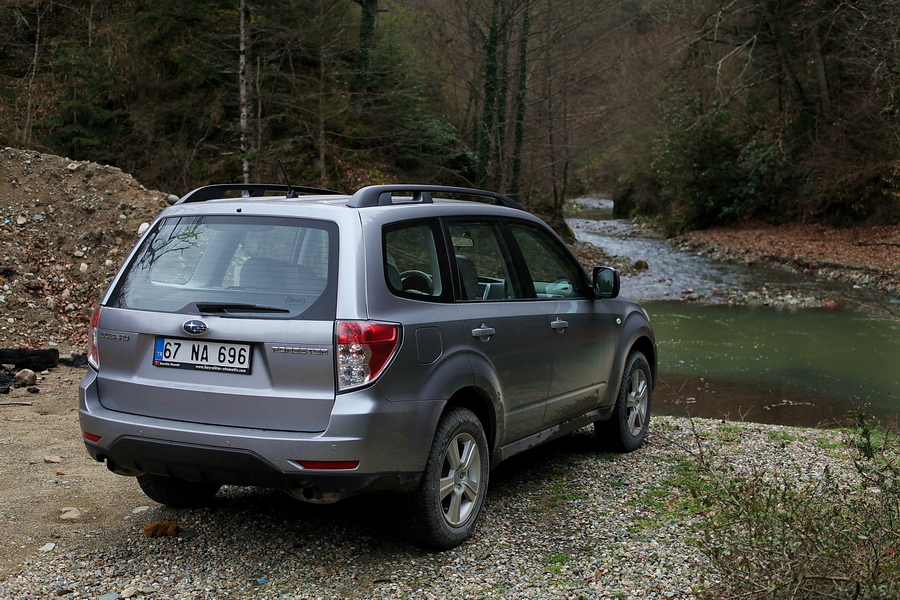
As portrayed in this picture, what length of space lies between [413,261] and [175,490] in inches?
78.8

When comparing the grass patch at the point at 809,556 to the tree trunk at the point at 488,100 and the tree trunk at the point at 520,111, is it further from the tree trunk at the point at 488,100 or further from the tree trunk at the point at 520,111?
the tree trunk at the point at 520,111

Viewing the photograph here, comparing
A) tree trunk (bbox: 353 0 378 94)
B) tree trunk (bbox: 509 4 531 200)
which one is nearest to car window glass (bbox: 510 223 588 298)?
tree trunk (bbox: 509 4 531 200)

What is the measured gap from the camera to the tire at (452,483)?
13.6 feet

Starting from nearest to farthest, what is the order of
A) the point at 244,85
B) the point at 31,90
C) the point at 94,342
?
the point at 94,342 < the point at 244,85 < the point at 31,90

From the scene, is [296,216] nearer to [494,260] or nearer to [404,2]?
[494,260]

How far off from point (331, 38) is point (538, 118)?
22.9 ft

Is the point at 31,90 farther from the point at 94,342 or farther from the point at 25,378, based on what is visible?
the point at 94,342

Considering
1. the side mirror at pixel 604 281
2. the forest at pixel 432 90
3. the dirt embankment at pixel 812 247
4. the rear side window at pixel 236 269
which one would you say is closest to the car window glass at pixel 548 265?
the side mirror at pixel 604 281

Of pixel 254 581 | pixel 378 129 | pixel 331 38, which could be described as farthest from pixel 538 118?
pixel 254 581

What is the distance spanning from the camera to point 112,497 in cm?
527

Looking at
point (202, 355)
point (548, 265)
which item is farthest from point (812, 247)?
point (202, 355)

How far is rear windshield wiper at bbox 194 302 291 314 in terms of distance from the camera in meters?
3.89

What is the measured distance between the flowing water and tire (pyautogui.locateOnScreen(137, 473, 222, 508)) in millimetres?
3463

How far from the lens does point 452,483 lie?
4355 mm
